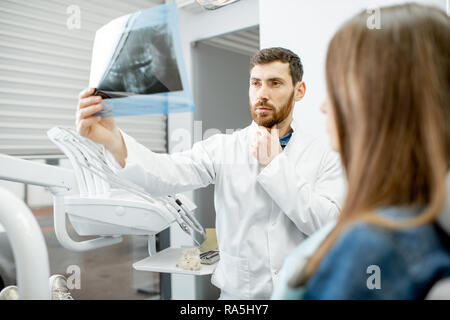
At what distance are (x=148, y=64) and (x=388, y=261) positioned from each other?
0.56 meters

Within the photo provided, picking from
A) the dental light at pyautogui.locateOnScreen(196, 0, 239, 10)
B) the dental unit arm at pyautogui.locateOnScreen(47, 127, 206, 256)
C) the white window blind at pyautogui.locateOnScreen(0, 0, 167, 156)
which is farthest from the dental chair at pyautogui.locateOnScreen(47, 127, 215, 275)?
the white window blind at pyautogui.locateOnScreen(0, 0, 167, 156)

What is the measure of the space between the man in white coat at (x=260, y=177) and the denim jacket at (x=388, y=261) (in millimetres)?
687

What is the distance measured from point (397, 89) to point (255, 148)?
76cm

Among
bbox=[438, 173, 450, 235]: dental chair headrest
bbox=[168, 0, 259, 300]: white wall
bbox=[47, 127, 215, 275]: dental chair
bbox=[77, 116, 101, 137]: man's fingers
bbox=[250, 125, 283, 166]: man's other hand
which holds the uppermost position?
bbox=[168, 0, 259, 300]: white wall

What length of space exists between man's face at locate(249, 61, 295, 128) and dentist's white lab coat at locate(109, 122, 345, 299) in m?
0.07

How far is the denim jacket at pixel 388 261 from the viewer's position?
0.43 metres

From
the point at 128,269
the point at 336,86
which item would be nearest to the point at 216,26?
the point at 336,86

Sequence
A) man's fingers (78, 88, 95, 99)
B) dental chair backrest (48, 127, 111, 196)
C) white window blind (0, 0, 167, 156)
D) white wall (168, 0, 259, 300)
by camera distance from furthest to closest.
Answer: white wall (168, 0, 259, 300) < white window blind (0, 0, 167, 156) < dental chair backrest (48, 127, 111, 196) < man's fingers (78, 88, 95, 99)

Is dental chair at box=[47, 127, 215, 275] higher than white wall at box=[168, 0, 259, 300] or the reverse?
the reverse

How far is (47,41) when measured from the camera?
6.59 feet

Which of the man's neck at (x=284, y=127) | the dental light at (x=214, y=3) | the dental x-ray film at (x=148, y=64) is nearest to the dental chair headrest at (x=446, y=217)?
the dental x-ray film at (x=148, y=64)

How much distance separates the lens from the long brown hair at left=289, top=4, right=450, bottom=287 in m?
0.47

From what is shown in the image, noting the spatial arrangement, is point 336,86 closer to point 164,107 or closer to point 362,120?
point 362,120

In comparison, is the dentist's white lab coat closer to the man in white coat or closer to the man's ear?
the man in white coat
